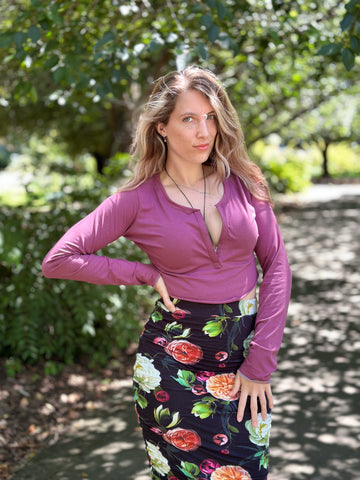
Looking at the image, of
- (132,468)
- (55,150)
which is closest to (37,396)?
Result: (132,468)

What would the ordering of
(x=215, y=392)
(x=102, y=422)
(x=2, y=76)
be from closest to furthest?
(x=215, y=392)
(x=102, y=422)
(x=2, y=76)

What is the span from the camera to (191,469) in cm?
233

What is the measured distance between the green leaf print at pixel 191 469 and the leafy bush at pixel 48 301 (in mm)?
3409

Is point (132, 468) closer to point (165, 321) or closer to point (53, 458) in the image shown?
point (53, 458)

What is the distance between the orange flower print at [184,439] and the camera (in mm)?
2305

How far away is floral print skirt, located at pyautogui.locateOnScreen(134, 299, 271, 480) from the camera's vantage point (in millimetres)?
2293

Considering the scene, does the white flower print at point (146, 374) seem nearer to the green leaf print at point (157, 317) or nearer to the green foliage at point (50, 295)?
the green leaf print at point (157, 317)

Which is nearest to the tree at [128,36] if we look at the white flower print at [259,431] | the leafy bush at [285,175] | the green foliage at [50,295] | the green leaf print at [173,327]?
the green foliage at [50,295]

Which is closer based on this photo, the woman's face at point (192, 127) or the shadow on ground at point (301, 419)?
the woman's face at point (192, 127)

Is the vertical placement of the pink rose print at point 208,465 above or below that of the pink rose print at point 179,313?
below

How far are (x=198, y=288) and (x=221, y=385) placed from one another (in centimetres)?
39

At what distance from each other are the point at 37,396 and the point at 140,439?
126 cm

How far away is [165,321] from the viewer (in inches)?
95.3

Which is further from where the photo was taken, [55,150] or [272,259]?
[55,150]
